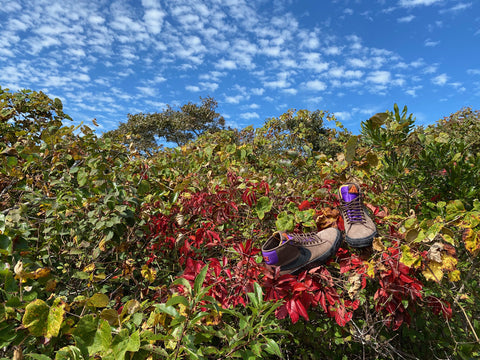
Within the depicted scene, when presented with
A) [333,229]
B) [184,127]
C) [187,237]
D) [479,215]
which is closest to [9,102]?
[187,237]

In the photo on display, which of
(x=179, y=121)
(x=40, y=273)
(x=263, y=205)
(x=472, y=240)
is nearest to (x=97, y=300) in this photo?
(x=40, y=273)

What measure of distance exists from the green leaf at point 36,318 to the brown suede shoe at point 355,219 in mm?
1433

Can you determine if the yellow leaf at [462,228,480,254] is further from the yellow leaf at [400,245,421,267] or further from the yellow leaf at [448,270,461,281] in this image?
the yellow leaf at [400,245,421,267]

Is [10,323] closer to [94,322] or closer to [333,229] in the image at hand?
[94,322]

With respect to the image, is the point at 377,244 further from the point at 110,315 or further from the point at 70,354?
the point at 70,354

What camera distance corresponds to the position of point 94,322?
996mm

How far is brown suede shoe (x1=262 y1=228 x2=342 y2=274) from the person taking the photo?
1422 millimetres

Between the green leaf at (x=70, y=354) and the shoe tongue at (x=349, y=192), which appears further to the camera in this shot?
the shoe tongue at (x=349, y=192)

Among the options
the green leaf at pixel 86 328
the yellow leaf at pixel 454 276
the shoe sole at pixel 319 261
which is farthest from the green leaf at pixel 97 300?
the yellow leaf at pixel 454 276

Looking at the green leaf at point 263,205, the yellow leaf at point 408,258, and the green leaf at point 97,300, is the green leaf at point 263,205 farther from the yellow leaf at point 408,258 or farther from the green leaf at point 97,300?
the green leaf at point 97,300

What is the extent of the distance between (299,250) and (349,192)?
1.60 ft

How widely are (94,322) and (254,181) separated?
1.26 m

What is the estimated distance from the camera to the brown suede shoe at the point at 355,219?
4.94ft

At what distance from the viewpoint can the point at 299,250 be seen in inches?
59.0
